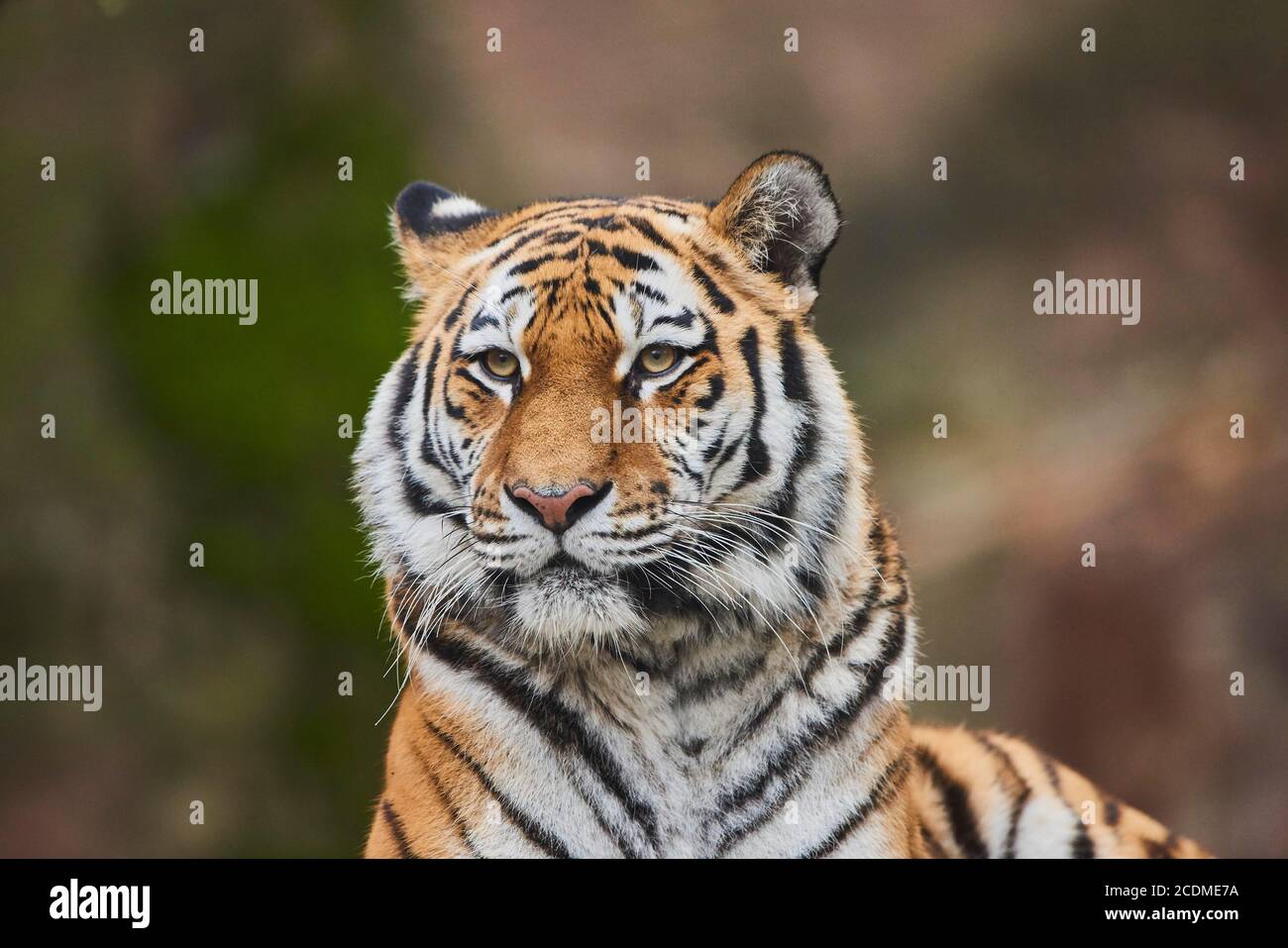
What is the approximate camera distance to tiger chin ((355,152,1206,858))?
7.41 ft

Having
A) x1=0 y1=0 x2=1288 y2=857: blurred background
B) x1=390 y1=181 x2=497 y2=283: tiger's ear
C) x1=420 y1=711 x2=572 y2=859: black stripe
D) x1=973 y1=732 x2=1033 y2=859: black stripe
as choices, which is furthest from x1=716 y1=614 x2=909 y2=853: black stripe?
x1=0 y1=0 x2=1288 y2=857: blurred background

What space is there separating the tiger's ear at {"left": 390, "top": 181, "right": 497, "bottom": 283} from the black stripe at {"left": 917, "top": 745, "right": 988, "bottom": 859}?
155cm

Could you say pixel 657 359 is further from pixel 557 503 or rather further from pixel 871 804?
pixel 871 804

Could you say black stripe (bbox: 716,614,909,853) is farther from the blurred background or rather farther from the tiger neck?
the blurred background

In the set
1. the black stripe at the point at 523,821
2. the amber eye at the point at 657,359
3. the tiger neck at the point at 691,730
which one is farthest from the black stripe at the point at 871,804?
the amber eye at the point at 657,359

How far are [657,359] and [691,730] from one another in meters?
0.66

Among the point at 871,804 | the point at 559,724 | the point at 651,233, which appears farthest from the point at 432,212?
the point at 871,804

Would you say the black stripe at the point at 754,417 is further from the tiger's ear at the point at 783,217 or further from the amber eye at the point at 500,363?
the amber eye at the point at 500,363

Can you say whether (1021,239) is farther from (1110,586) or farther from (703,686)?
(703,686)

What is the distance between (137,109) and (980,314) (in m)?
3.74

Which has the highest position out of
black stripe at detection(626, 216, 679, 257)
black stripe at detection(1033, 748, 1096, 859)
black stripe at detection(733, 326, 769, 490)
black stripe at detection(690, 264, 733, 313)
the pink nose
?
black stripe at detection(626, 216, 679, 257)

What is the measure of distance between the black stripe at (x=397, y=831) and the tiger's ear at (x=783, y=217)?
4.04ft

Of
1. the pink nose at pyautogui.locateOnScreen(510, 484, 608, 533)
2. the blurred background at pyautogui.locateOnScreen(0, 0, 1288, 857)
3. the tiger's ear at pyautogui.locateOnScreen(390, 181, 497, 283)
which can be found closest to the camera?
the pink nose at pyautogui.locateOnScreen(510, 484, 608, 533)

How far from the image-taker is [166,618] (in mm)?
5465
